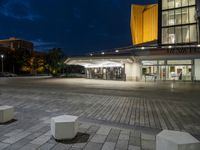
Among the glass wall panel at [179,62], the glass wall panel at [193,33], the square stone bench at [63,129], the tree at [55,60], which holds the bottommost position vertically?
the square stone bench at [63,129]

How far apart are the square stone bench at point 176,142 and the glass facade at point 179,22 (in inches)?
1256

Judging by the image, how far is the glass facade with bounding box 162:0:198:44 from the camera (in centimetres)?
3120

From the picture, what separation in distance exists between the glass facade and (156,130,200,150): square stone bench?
3191 centimetres

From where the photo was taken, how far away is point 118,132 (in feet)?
16.7

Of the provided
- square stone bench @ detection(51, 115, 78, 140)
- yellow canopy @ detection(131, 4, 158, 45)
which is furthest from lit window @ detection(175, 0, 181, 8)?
square stone bench @ detection(51, 115, 78, 140)

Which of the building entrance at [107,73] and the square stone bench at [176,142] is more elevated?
the building entrance at [107,73]

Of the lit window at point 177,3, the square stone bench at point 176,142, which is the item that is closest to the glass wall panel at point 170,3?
the lit window at point 177,3

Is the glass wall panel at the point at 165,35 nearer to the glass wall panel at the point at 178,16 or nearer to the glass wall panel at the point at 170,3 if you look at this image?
the glass wall panel at the point at 178,16

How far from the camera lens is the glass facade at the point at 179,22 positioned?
31203 mm

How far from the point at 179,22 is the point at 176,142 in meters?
33.3

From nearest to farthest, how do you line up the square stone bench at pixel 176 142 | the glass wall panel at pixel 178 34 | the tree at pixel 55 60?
the square stone bench at pixel 176 142 → the glass wall panel at pixel 178 34 → the tree at pixel 55 60

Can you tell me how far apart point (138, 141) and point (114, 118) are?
6.93 ft

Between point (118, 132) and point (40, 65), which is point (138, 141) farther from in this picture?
point (40, 65)

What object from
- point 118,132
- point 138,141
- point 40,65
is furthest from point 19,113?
point 40,65
